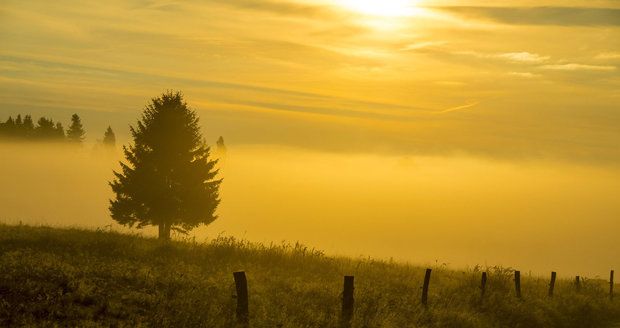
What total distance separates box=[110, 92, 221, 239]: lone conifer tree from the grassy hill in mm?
13160

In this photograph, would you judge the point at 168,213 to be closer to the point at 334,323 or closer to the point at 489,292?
the point at 489,292

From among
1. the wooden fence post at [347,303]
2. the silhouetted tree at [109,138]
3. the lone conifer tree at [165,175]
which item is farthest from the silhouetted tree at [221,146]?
the wooden fence post at [347,303]

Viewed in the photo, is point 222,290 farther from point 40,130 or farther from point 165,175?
point 40,130

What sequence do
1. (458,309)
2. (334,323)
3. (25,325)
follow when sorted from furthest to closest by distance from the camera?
(458,309), (334,323), (25,325)

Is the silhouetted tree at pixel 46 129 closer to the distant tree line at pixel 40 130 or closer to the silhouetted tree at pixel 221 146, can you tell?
the distant tree line at pixel 40 130

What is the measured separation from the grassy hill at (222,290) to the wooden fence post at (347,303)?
23 centimetres

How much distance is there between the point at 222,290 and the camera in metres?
15.2

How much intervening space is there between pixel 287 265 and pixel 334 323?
7.51 metres

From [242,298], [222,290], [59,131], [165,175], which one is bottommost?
[222,290]

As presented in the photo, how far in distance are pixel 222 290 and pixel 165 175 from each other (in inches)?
866

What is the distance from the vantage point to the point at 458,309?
1839 cm

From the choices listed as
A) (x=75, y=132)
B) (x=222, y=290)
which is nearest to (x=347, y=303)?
(x=222, y=290)

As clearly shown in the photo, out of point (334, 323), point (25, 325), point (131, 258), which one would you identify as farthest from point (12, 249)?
point (334, 323)

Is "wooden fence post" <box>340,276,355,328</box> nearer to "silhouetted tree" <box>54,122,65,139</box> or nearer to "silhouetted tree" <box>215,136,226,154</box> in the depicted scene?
"silhouetted tree" <box>54,122,65,139</box>
